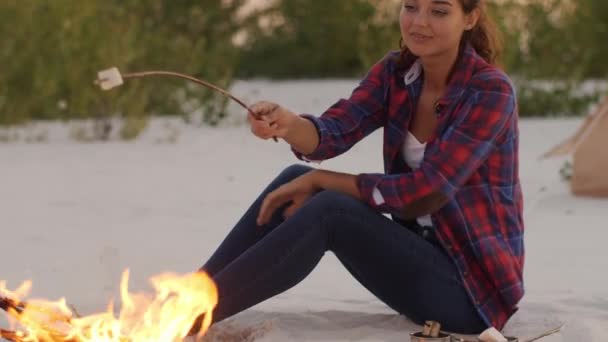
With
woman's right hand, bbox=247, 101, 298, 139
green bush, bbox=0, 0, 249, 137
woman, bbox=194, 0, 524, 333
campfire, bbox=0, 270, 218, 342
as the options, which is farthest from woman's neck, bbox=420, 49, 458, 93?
green bush, bbox=0, 0, 249, 137

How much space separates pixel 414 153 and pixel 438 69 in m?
0.23

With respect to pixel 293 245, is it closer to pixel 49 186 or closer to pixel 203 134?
pixel 49 186

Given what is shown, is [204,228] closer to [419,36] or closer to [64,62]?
[419,36]

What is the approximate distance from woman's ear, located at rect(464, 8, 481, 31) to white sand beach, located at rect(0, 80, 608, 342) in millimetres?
846

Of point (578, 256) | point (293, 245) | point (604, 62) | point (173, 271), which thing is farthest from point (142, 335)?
point (604, 62)

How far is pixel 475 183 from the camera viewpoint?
9.96 ft

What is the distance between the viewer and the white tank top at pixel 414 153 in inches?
124

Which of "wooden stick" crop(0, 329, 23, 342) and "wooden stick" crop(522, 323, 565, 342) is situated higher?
"wooden stick" crop(0, 329, 23, 342)

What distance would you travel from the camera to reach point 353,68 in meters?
14.1

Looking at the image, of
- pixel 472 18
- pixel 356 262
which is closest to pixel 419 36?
pixel 472 18

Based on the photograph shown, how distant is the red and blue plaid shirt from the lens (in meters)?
2.94

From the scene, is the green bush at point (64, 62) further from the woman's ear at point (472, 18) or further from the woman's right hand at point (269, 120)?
the woman's ear at point (472, 18)

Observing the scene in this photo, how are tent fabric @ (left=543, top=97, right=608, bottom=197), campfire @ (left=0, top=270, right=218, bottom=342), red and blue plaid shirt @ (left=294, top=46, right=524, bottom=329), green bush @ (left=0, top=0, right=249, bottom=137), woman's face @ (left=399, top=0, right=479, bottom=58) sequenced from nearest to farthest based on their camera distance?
campfire @ (left=0, top=270, right=218, bottom=342)
red and blue plaid shirt @ (left=294, top=46, right=524, bottom=329)
woman's face @ (left=399, top=0, right=479, bottom=58)
tent fabric @ (left=543, top=97, right=608, bottom=197)
green bush @ (left=0, top=0, right=249, bottom=137)

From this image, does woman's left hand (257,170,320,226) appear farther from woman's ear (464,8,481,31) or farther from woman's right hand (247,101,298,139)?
woman's ear (464,8,481,31)
